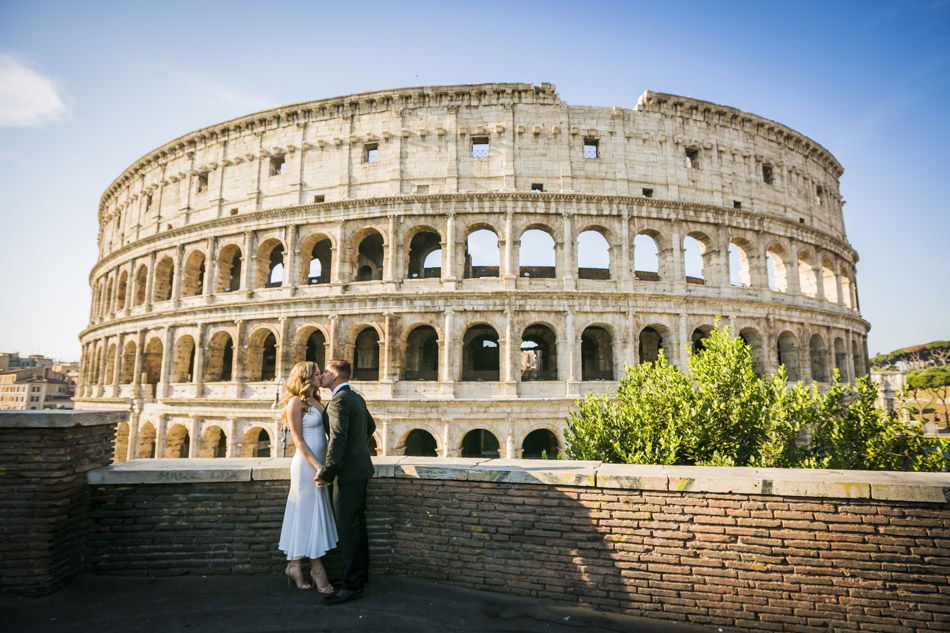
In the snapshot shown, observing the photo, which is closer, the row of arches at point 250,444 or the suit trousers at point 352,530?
the suit trousers at point 352,530

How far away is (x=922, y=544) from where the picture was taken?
3631 millimetres

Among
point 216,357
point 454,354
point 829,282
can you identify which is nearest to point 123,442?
point 216,357

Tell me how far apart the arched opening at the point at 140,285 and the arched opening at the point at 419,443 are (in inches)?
637

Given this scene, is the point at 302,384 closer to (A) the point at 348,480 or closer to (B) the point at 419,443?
(A) the point at 348,480

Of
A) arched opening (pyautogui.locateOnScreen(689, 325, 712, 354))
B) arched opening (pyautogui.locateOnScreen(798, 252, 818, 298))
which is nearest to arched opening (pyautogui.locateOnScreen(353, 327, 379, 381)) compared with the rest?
arched opening (pyautogui.locateOnScreen(689, 325, 712, 354))

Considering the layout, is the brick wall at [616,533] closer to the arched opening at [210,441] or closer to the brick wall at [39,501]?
the brick wall at [39,501]

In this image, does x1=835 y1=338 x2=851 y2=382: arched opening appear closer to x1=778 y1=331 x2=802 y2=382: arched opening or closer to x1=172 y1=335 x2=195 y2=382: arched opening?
x1=778 y1=331 x2=802 y2=382: arched opening

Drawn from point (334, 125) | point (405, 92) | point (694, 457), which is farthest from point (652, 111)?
point (694, 457)

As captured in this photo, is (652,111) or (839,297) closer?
(652,111)

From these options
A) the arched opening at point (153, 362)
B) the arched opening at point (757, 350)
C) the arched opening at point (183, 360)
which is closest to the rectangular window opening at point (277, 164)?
the arched opening at point (183, 360)

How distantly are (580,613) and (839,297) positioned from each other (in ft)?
85.0

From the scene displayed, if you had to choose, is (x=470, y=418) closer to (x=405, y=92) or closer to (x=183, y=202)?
(x=405, y=92)

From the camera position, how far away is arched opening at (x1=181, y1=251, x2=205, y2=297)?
2100 cm

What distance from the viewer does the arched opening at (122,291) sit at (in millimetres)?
24406
